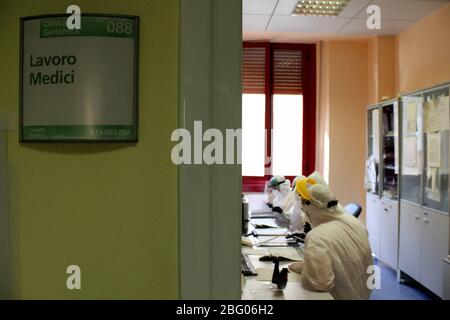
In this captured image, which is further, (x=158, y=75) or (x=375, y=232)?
(x=375, y=232)

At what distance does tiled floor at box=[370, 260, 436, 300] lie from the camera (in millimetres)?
3568

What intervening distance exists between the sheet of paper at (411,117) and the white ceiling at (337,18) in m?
1.01

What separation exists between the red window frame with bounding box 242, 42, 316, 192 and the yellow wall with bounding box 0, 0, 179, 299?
465 centimetres

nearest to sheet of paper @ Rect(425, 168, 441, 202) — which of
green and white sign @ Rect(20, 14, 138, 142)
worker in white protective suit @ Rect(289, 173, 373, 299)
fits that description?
worker in white protective suit @ Rect(289, 173, 373, 299)

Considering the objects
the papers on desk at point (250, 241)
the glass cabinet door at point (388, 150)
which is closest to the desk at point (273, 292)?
the papers on desk at point (250, 241)

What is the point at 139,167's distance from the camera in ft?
1.96

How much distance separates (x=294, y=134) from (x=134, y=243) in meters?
5.05

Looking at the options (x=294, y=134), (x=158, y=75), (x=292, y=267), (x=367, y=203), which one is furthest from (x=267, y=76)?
(x=158, y=75)

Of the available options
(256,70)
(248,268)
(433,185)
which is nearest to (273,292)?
(248,268)

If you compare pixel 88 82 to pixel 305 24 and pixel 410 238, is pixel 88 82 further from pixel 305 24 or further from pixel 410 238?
pixel 305 24

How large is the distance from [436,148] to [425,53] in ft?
4.12

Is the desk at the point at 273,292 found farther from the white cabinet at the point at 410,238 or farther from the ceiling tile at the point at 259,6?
the ceiling tile at the point at 259,6

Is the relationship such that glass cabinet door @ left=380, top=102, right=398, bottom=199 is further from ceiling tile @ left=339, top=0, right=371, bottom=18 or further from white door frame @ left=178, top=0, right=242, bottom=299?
white door frame @ left=178, top=0, right=242, bottom=299

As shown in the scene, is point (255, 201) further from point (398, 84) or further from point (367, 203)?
point (398, 84)
